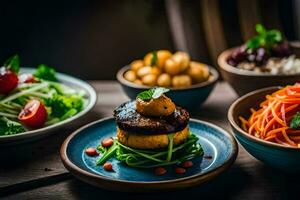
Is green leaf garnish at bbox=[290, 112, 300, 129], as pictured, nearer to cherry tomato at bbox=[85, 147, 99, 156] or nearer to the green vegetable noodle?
the green vegetable noodle

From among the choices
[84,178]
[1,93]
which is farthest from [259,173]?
[1,93]

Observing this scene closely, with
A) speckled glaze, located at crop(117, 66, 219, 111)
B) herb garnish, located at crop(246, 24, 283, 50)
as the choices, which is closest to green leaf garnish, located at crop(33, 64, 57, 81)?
speckled glaze, located at crop(117, 66, 219, 111)

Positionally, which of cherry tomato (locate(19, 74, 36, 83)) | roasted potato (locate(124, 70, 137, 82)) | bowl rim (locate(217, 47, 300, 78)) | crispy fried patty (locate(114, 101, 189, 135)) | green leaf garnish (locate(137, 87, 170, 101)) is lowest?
bowl rim (locate(217, 47, 300, 78))

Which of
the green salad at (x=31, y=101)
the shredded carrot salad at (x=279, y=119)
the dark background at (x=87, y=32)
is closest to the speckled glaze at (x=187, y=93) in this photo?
the green salad at (x=31, y=101)

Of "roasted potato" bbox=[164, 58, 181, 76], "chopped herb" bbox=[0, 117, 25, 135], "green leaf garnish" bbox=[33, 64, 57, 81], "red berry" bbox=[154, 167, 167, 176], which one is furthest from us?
"green leaf garnish" bbox=[33, 64, 57, 81]

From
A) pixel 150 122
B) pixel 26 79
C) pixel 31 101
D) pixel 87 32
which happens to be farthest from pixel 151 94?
pixel 87 32

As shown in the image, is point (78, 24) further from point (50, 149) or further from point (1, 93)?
point (50, 149)
